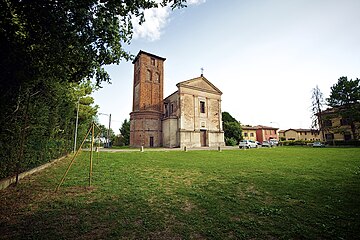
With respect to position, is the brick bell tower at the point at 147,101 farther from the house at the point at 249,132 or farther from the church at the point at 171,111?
the house at the point at 249,132

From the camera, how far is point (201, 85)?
113 feet

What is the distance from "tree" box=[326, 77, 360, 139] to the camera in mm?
29812

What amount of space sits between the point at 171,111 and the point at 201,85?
7.70m

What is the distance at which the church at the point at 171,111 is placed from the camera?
3070 cm

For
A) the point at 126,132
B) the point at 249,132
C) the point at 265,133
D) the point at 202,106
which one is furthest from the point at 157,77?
the point at 265,133

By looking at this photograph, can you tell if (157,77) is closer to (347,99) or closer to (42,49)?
(42,49)

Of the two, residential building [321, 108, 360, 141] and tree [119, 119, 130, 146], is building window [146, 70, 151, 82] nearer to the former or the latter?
tree [119, 119, 130, 146]

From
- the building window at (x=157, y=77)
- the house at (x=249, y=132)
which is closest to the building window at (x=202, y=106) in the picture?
the building window at (x=157, y=77)

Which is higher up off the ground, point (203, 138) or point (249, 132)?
point (249, 132)

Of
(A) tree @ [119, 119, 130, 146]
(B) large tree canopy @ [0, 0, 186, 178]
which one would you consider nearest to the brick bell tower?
(A) tree @ [119, 119, 130, 146]

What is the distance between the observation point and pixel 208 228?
10.9ft

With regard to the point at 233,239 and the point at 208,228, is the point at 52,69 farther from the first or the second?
the point at 233,239

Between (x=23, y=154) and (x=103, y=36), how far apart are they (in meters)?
5.61

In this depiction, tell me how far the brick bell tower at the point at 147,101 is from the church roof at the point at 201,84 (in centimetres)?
545
